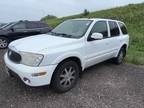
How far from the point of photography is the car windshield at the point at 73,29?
543cm

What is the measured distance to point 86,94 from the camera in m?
4.86

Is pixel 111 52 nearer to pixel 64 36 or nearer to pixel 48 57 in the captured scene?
pixel 64 36

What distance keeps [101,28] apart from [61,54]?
6.82 feet

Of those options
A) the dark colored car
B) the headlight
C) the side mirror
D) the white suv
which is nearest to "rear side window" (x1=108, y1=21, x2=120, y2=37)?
the white suv

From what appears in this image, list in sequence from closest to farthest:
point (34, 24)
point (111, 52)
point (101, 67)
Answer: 1. point (111, 52)
2. point (101, 67)
3. point (34, 24)

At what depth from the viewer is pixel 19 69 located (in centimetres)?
434

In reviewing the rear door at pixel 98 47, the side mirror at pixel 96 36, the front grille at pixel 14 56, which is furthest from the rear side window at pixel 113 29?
the front grille at pixel 14 56

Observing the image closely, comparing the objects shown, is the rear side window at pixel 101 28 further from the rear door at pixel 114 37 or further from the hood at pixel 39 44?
the hood at pixel 39 44

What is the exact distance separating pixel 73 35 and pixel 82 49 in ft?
1.60

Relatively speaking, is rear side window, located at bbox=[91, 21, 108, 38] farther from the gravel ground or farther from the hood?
the gravel ground

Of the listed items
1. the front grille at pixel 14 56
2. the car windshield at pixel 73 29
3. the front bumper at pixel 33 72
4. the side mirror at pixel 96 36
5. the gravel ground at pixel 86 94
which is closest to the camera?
the front bumper at pixel 33 72

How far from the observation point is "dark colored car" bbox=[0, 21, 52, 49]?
10492 millimetres

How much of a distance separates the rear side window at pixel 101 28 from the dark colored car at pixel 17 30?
5875mm

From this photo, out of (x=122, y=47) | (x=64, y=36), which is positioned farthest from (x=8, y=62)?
(x=122, y=47)
